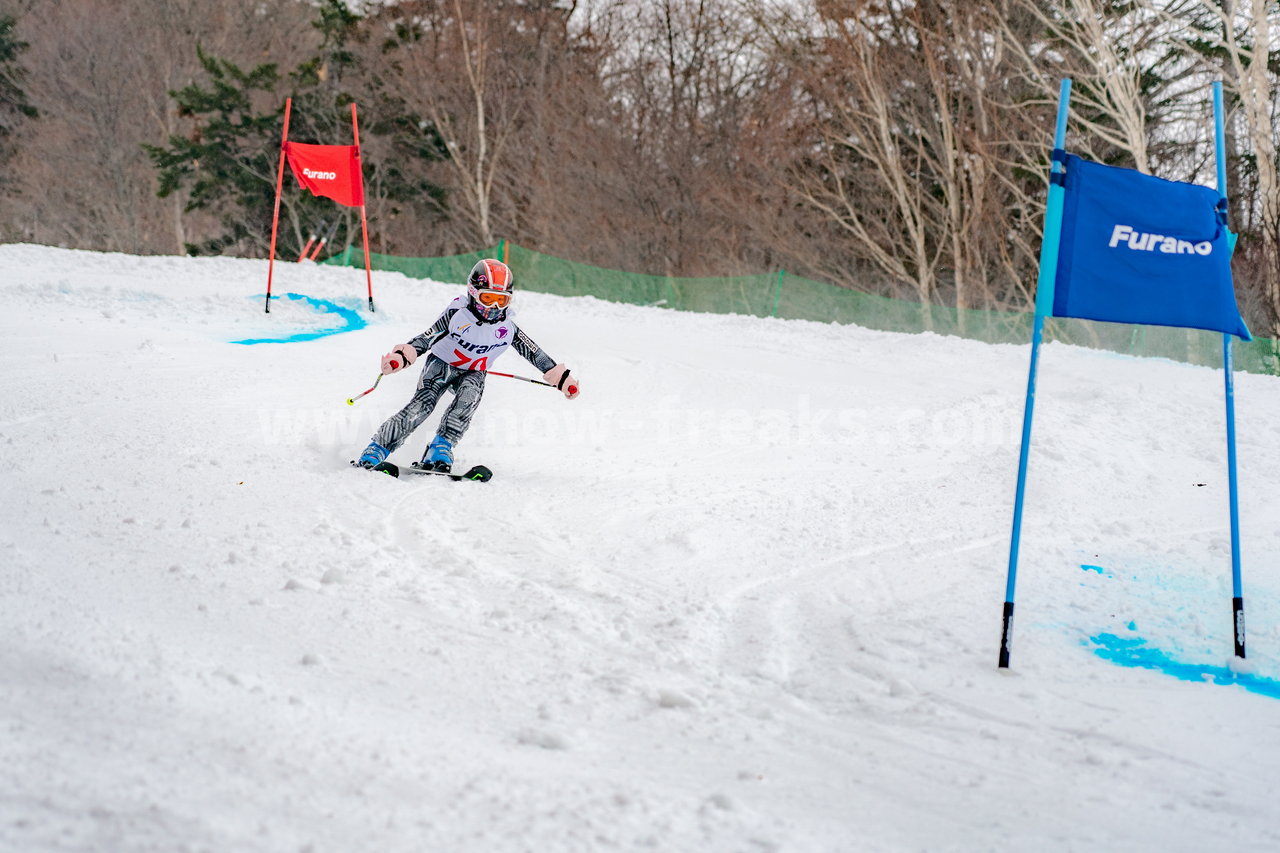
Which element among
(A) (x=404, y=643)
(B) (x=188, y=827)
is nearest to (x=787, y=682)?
(A) (x=404, y=643)

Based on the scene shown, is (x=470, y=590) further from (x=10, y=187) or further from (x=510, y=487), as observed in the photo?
(x=10, y=187)

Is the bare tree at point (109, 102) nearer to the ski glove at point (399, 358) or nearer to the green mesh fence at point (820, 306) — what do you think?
the green mesh fence at point (820, 306)

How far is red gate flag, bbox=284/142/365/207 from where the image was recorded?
13.6 m

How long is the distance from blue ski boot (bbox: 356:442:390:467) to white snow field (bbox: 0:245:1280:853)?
0.87ft

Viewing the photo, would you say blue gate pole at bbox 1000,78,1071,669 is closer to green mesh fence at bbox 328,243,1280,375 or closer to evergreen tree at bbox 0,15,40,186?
green mesh fence at bbox 328,243,1280,375

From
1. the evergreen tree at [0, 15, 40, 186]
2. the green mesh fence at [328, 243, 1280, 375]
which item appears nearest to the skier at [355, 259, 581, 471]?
the green mesh fence at [328, 243, 1280, 375]

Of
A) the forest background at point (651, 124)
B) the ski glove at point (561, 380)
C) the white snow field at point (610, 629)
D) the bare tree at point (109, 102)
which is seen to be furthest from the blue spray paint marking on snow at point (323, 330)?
the bare tree at point (109, 102)

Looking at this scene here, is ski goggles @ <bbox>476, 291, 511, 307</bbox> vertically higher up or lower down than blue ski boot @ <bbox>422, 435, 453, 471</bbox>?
higher up

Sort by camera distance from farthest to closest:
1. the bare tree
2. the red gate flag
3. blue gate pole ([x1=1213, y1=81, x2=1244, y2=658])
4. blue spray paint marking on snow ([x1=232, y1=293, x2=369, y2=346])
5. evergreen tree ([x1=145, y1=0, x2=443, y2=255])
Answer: the bare tree, evergreen tree ([x1=145, y1=0, x2=443, y2=255]), the red gate flag, blue spray paint marking on snow ([x1=232, y1=293, x2=369, y2=346]), blue gate pole ([x1=1213, y1=81, x2=1244, y2=658])

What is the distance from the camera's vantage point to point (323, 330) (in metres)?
12.8

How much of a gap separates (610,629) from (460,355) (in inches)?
155

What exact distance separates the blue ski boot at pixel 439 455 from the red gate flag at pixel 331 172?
7.41 metres

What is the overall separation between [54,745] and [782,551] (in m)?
3.89

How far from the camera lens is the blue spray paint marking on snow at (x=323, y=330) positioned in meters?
11.6
